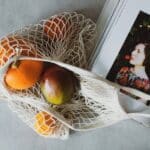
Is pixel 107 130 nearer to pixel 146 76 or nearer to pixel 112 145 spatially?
pixel 112 145

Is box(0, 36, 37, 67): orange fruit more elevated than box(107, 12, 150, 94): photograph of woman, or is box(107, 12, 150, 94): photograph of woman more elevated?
box(107, 12, 150, 94): photograph of woman

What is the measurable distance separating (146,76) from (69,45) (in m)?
0.16

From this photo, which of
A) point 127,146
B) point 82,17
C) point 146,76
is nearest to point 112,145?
point 127,146

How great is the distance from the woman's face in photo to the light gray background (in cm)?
11


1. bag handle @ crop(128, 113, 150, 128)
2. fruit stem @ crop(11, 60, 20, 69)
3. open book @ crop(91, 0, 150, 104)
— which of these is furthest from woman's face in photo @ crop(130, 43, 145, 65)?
fruit stem @ crop(11, 60, 20, 69)

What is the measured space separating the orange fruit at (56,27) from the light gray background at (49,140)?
62 millimetres

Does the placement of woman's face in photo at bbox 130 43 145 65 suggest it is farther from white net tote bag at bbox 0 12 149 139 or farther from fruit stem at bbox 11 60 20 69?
fruit stem at bbox 11 60 20 69

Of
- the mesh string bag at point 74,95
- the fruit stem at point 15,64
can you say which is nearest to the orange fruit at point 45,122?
the mesh string bag at point 74,95

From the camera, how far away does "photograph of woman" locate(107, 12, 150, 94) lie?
2.59ft

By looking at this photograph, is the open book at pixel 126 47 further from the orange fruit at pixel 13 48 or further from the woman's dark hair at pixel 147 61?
the orange fruit at pixel 13 48

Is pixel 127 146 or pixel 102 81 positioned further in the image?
pixel 127 146

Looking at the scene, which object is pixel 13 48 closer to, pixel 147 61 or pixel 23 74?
pixel 23 74

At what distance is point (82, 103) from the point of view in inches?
32.1

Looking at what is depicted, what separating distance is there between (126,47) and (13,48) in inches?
8.8
